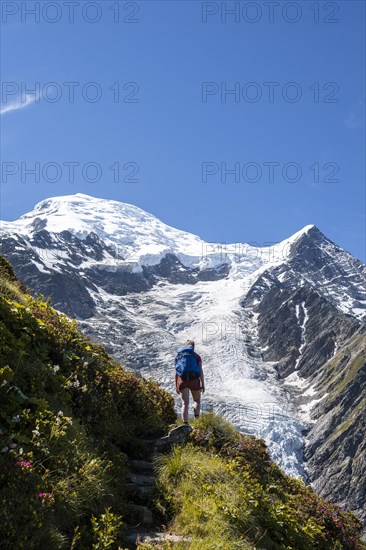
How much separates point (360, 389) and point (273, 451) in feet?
152

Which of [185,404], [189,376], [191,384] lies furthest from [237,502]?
[189,376]

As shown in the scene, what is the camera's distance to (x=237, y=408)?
612ft

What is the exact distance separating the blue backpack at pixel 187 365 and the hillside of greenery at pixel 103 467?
2.86 feet

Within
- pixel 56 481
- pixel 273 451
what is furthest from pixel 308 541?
pixel 273 451

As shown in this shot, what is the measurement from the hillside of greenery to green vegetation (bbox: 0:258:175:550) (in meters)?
0.02

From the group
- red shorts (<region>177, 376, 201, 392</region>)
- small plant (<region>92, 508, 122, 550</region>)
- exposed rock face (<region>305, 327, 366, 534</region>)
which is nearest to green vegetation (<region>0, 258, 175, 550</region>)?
small plant (<region>92, 508, 122, 550</region>)

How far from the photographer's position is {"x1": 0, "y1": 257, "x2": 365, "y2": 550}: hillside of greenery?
6848mm

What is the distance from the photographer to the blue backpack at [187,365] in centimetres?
1456

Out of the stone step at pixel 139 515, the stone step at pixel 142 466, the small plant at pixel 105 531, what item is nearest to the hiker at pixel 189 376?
the stone step at pixel 142 466

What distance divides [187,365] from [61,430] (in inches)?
267

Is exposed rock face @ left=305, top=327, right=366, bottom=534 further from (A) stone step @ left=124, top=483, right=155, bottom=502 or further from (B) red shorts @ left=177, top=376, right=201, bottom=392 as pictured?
(A) stone step @ left=124, top=483, right=155, bottom=502

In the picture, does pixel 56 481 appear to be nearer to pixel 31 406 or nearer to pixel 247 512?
pixel 31 406

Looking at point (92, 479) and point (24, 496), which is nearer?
point (24, 496)

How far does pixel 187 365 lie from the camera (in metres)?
14.6
